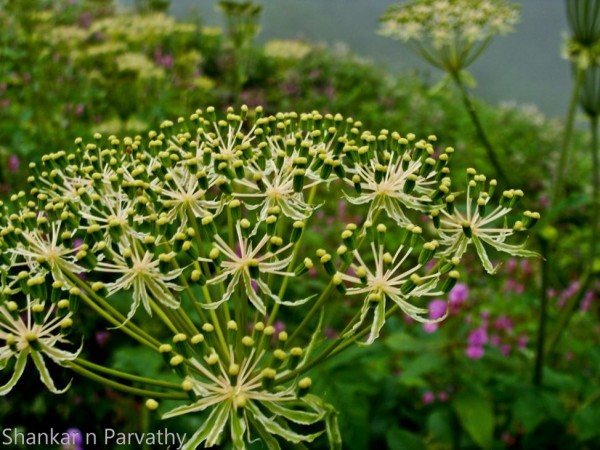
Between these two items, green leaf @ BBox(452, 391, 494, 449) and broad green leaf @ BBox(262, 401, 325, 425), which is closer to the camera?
broad green leaf @ BBox(262, 401, 325, 425)

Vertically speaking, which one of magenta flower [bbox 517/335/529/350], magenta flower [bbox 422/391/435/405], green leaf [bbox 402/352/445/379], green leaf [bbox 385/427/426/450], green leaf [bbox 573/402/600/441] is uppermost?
green leaf [bbox 402/352/445/379]

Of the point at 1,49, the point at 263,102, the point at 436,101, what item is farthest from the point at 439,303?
the point at 436,101

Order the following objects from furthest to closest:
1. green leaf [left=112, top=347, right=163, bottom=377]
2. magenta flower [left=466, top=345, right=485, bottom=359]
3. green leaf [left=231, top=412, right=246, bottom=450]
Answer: magenta flower [left=466, top=345, right=485, bottom=359], green leaf [left=112, top=347, right=163, bottom=377], green leaf [left=231, top=412, right=246, bottom=450]

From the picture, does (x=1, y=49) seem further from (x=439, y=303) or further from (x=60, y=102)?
(x=439, y=303)

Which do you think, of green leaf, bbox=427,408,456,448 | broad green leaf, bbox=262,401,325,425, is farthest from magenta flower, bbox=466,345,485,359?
broad green leaf, bbox=262,401,325,425

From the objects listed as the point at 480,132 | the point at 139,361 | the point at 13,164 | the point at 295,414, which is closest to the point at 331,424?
the point at 295,414

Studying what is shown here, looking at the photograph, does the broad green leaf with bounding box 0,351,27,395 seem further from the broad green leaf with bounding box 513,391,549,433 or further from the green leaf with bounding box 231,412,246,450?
the broad green leaf with bounding box 513,391,549,433

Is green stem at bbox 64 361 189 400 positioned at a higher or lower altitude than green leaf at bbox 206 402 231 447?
higher

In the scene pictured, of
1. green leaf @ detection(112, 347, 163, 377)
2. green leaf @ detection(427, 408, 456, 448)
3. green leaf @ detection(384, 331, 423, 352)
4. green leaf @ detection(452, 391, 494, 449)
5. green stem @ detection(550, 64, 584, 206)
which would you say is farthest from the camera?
green stem @ detection(550, 64, 584, 206)
